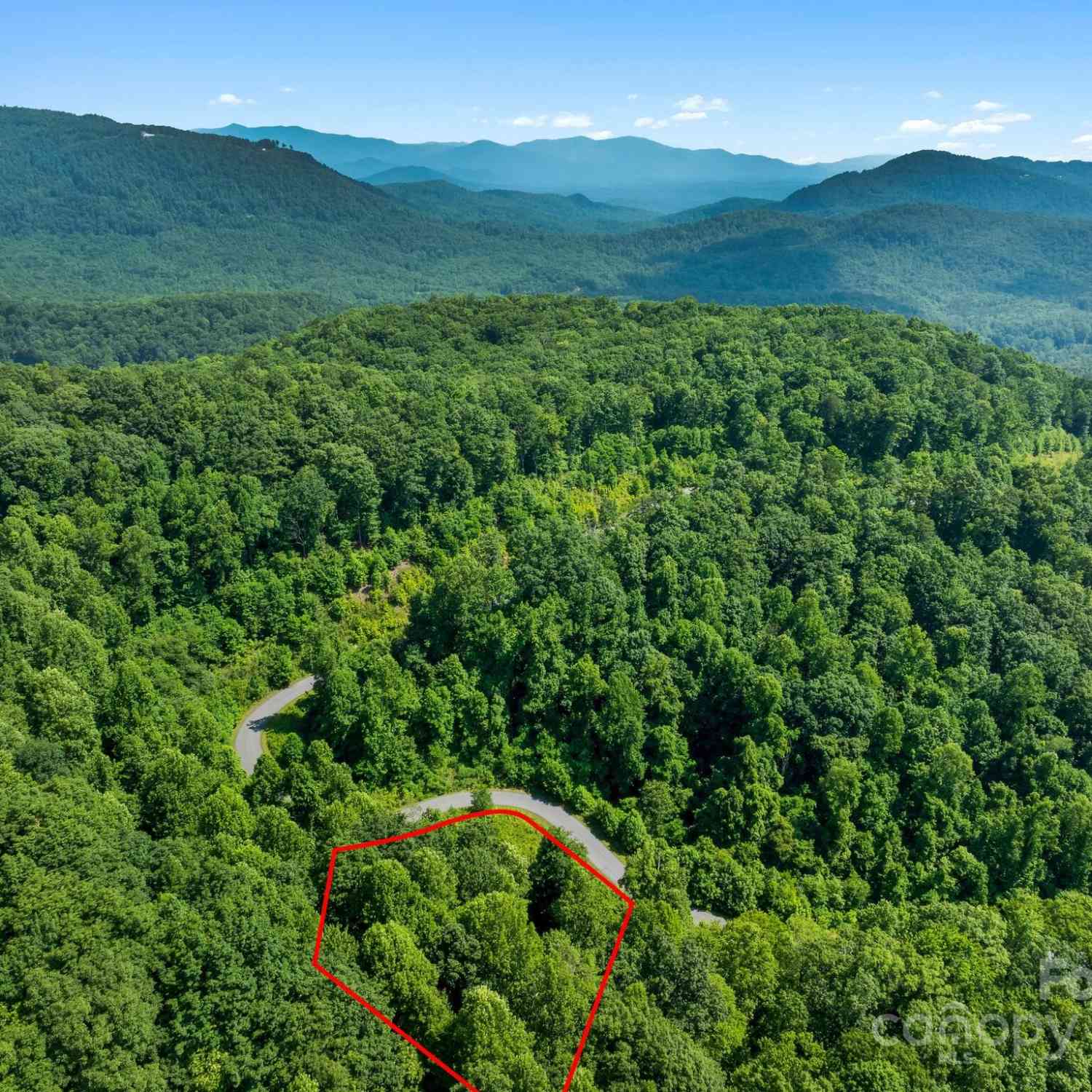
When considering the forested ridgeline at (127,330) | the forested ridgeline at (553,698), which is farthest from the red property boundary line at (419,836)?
the forested ridgeline at (127,330)

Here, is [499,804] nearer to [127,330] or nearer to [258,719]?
[258,719]

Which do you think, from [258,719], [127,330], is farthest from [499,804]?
[127,330]

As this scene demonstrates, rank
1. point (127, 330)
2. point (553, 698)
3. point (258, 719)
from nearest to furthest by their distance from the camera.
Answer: point (258, 719) → point (553, 698) → point (127, 330)

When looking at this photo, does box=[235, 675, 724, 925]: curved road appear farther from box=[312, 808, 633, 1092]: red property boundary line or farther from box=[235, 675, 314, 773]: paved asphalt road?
box=[312, 808, 633, 1092]: red property boundary line

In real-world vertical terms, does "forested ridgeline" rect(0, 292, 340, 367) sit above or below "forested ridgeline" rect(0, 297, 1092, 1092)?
above

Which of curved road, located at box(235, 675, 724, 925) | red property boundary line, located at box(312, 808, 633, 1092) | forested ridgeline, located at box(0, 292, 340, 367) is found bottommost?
curved road, located at box(235, 675, 724, 925)

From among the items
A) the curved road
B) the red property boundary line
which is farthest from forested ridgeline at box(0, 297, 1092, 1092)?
the curved road

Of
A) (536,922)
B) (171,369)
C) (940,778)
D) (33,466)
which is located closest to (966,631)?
(940,778)
